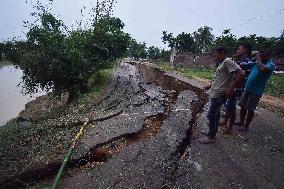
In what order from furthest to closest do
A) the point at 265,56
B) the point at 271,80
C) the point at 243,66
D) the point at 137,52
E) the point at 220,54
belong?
the point at 137,52
the point at 271,80
the point at 243,66
the point at 265,56
the point at 220,54

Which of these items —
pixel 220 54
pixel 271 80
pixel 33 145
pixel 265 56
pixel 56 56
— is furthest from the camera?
pixel 271 80

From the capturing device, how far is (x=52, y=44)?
44.0 feet

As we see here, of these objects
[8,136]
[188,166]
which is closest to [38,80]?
[8,136]

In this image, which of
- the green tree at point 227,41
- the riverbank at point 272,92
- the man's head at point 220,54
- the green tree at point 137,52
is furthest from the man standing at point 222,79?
the green tree at point 137,52

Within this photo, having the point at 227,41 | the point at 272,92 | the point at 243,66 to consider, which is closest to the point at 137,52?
the point at 227,41

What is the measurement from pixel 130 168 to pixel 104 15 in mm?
14432

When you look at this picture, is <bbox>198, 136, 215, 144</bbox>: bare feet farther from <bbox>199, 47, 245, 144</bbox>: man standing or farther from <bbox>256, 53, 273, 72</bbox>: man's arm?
<bbox>256, 53, 273, 72</bbox>: man's arm

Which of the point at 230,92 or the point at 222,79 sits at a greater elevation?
the point at 222,79

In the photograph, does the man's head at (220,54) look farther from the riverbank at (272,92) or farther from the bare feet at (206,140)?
the riverbank at (272,92)

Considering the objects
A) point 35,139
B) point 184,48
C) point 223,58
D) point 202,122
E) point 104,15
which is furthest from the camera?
point 184,48

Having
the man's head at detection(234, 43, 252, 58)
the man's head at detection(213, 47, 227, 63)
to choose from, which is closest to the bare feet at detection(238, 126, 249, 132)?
the man's head at detection(234, 43, 252, 58)

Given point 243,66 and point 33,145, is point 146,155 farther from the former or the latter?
point 243,66

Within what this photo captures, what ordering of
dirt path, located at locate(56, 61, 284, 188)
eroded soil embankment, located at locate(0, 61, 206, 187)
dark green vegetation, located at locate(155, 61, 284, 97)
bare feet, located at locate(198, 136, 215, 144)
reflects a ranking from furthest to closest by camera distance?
dark green vegetation, located at locate(155, 61, 284, 97)
bare feet, located at locate(198, 136, 215, 144)
eroded soil embankment, located at locate(0, 61, 206, 187)
dirt path, located at locate(56, 61, 284, 188)

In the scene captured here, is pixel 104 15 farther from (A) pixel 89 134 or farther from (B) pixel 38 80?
(A) pixel 89 134
